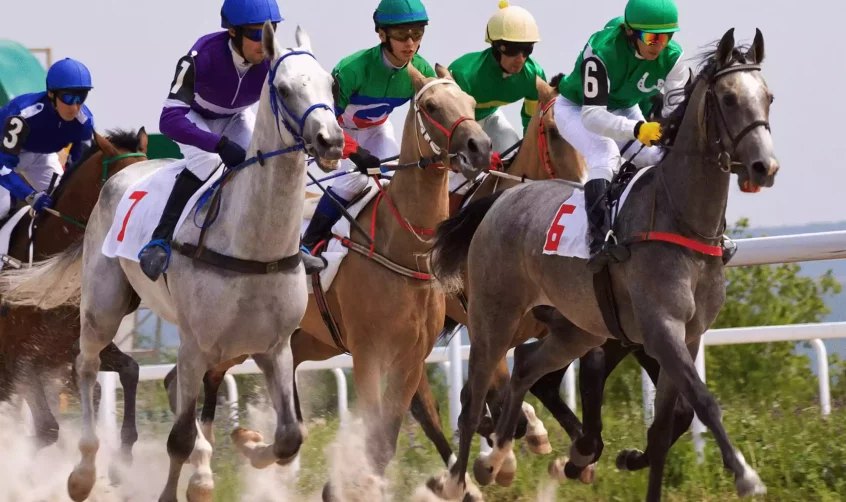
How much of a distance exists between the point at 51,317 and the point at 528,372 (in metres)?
2.93

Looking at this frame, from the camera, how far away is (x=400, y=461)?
7.77m

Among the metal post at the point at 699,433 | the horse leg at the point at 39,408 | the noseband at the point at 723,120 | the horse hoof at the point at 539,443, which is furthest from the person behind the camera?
the horse leg at the point at 39,408

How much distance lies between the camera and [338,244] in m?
7.07

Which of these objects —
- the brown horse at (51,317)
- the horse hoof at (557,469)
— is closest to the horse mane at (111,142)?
the brown horse at (51,317)

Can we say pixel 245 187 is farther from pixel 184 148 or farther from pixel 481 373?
pixel 481 373

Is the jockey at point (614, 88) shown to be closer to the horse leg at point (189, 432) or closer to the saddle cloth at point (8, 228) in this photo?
the horse leg at point (189, 432)

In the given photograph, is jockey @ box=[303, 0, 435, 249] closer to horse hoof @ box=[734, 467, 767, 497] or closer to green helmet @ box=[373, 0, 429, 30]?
green helmet @ box=[373, 0, 429, 30]

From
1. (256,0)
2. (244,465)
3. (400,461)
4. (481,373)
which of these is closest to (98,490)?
(244,465)

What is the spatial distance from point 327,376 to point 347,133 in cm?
370

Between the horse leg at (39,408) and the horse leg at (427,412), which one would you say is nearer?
the horse leg at (427,412)

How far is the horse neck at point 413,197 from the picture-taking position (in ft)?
22.1

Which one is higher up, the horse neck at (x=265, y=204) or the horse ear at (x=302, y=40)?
the horse ear at (x=302, y=40)

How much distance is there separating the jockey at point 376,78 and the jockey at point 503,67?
0.55 metres

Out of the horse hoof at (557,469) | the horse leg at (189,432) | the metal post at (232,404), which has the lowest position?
the metal post at (232,404)
